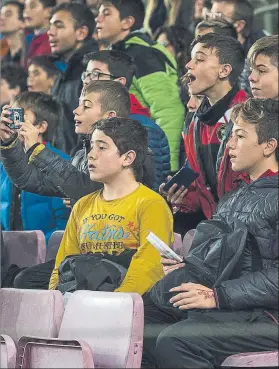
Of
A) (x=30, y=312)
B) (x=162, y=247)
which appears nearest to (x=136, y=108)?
(x=30, y=312)

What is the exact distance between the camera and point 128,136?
5.54 meters

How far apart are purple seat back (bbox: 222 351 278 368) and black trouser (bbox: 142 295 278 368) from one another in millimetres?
44

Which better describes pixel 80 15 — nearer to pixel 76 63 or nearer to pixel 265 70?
pixel 76 63

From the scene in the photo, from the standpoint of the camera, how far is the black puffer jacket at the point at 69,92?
7.39 metres

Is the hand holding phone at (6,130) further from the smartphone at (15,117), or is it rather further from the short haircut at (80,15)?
the short haircut at (80,15)

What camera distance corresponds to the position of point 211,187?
5840 millimetres

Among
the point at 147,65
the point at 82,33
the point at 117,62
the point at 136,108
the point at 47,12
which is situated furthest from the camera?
the point at 47,12

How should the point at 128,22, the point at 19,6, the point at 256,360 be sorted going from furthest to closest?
the point at 19,6 < the point at 128,22 < the point at 256,360

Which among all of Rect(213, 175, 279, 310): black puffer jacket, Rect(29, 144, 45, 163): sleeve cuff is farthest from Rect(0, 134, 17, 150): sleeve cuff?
Rect(213, 175, 279, 310): black puffer jacket

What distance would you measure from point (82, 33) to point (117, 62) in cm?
153

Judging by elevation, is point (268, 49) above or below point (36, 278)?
above

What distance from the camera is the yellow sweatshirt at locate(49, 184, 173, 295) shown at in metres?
5.15

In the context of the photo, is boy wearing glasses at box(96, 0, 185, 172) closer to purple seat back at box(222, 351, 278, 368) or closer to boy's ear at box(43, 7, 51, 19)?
boy's ear at box(43, 7, 51, 19)

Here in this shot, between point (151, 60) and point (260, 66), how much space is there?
1.83 metres
